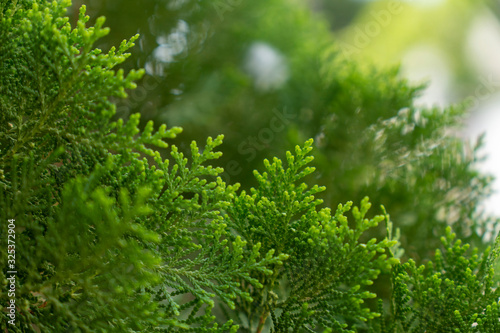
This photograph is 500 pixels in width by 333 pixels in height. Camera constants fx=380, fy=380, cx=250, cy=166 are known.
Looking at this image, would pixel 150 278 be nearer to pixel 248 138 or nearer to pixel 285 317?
pixel 285 317

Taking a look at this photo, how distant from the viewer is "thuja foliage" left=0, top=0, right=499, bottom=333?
42cm

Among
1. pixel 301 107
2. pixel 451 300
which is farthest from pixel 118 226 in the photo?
pixel 301 107

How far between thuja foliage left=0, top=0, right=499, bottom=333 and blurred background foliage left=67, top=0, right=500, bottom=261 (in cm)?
43

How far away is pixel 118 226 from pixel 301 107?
0.92 metres

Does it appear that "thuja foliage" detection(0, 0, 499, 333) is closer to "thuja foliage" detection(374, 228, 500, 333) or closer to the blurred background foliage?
"thuja foliage" detection(374, 228, 500, 333)

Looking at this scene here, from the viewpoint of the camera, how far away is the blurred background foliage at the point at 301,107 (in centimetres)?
100

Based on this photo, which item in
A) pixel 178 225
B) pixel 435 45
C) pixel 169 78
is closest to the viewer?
pixel 178 225

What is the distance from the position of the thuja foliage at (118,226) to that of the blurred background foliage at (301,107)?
17.1 inches

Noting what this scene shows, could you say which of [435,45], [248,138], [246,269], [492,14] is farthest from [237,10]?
[492,14]

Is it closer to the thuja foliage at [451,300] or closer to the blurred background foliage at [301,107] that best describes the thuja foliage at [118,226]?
the thuja foliage at [451,300]

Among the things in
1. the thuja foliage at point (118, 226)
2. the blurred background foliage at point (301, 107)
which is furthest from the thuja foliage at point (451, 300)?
the blurred background foliage at point (301, 107)

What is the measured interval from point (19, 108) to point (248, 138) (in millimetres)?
770

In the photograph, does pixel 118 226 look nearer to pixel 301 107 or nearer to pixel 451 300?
pixel 451 300

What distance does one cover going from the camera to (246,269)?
50cm
